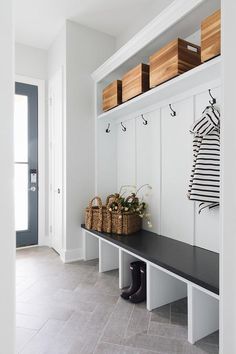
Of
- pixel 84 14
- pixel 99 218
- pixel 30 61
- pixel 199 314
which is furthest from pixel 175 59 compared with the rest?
pixel 30 61

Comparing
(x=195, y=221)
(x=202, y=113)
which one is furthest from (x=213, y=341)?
(x=202, y=113)

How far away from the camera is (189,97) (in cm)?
216

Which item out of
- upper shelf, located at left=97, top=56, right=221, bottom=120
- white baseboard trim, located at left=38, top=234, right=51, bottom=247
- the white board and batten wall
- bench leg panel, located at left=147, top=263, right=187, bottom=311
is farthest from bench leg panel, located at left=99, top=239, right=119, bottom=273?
upper shelf, located at left=97, top=56, right=221, bottom=120

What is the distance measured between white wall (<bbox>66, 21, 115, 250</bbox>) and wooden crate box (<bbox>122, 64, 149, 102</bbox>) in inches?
27.8

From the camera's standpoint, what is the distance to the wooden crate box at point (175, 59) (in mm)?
1886

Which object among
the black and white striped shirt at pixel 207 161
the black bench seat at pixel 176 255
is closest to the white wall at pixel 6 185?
the black bench seat at pixel 176 255

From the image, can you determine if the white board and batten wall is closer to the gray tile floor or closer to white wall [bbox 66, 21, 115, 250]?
white wall [bbox 66, 21, 115, 250]

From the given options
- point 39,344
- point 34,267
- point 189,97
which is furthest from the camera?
point 34,267

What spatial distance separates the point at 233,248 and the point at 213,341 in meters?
0.94

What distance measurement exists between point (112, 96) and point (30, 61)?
5.13ft

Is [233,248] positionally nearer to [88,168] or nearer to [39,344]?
Answer: [39,344]

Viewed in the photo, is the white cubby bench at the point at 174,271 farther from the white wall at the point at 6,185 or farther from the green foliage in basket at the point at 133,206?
the white wall at the point at 6,185

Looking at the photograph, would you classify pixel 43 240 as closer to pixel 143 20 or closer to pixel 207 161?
pixel 207 161

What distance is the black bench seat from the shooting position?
5.03 ft
